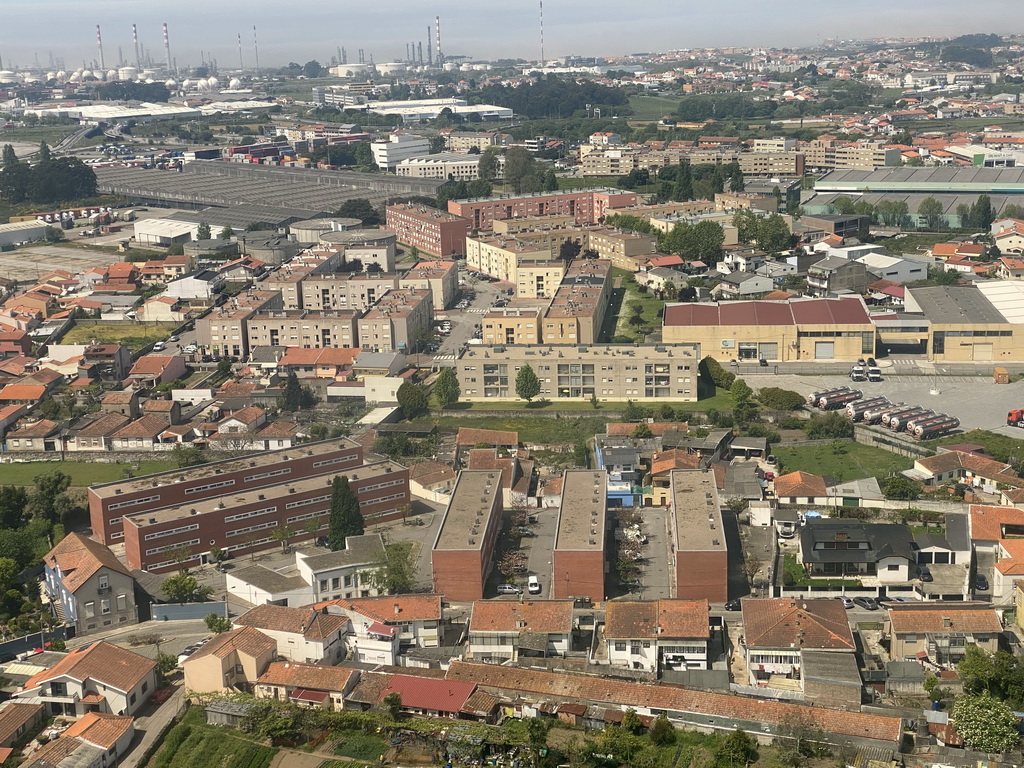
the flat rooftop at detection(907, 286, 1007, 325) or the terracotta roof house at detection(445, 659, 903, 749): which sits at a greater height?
the flat rooftop at detection(907, 286, 1007, 325)

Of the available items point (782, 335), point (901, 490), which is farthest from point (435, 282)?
point (901, 490)

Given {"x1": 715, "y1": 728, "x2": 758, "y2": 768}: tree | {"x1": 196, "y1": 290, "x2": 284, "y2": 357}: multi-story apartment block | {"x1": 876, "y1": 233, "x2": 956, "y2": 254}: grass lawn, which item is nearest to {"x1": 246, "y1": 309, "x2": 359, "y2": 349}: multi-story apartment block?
A: {"x1": 196, "y1": 290, "x2": 284, "y2": 357}: multi-story apartment block

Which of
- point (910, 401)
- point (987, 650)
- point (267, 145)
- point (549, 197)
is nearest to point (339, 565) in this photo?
point (987, 650)

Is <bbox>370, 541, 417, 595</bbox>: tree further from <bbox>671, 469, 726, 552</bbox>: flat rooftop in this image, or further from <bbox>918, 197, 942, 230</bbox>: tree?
<bbox>918, 197, 942, 230</bbox>: tree

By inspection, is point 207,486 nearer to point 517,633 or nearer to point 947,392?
point 517,633

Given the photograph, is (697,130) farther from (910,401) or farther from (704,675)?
(704,675)

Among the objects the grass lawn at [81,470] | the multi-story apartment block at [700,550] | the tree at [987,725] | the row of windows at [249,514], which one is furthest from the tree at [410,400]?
the tree at [987,725]
